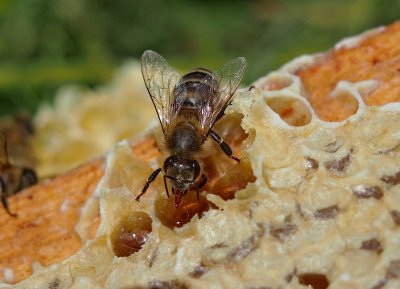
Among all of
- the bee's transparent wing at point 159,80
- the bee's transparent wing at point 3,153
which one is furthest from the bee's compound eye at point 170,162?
the bee's transparent wing at point 3,153

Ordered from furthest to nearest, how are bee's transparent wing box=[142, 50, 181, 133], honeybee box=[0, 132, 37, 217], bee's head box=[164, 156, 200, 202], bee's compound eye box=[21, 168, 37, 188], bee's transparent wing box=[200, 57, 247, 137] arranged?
bee's compound eye box=[21, 168, 37, 188]
honeybee box=[0, 132, 37, 217]
bee's transparent wing box=[142, 50, 181, 133]
bee's transparent wing box=[200, 57, 247, 137]
bee's head box=[164, 156, 200, 202]

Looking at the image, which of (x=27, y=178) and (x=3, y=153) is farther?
(x=27, y=178)

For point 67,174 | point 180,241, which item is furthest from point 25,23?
point 180,241

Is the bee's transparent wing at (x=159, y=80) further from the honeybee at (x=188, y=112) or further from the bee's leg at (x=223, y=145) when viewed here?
the bee's leg at (x=223, y=145)

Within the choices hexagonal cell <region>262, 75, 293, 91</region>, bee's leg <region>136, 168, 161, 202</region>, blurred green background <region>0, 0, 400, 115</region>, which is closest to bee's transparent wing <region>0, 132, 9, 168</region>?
bee's leg <region>136, 168, 161, 202</region>

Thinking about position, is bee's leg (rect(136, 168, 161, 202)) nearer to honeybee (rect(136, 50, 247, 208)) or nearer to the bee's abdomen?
honeybee (rect(136, 50, 247, 208))

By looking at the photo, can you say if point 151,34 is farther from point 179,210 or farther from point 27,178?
point 179,210

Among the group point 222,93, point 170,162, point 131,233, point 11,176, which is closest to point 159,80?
point 222,93
